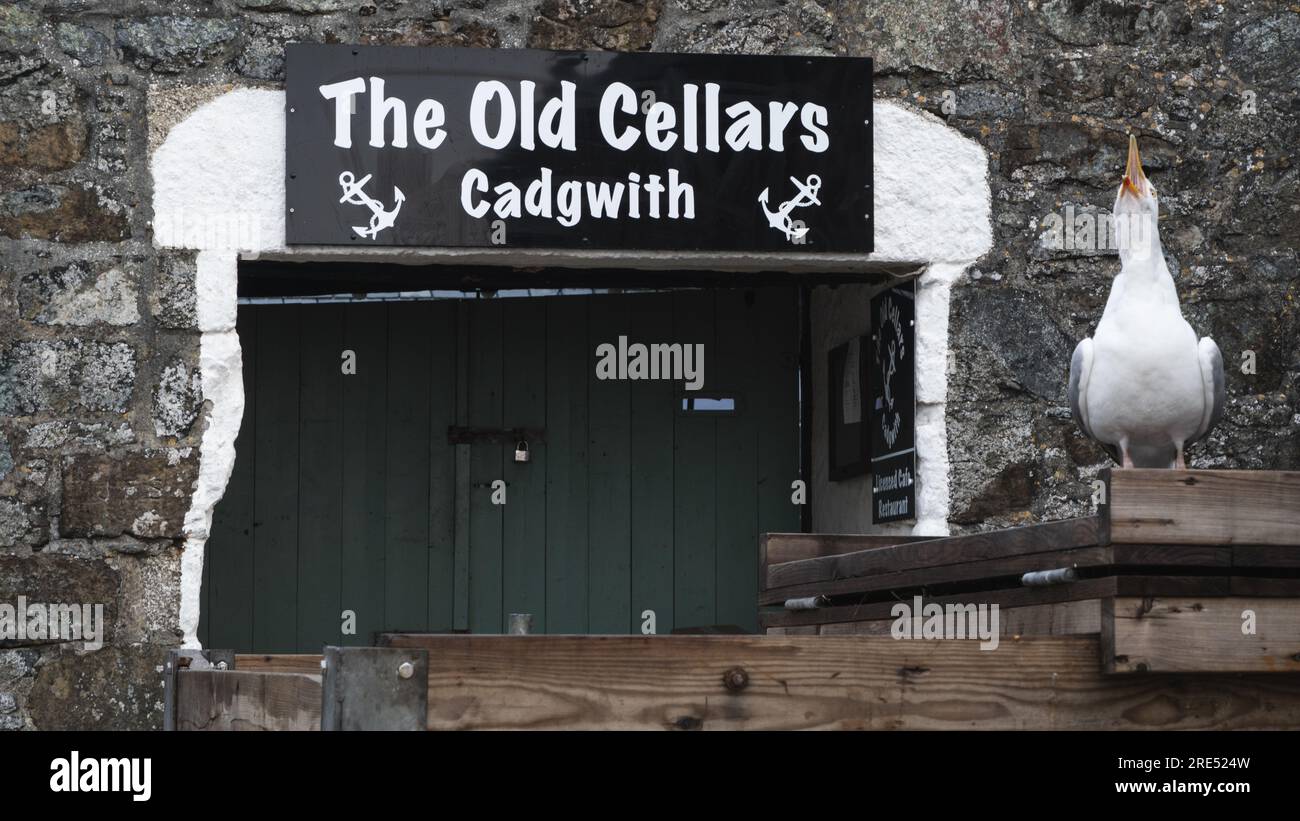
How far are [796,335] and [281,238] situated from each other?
2240 mm

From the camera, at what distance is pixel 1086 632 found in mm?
2260

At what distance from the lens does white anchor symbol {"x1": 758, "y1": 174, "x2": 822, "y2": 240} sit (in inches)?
197

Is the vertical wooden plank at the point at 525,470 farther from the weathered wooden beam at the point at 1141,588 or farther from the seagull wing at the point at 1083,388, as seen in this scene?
the weathered wooden beam at the point at 1141,588

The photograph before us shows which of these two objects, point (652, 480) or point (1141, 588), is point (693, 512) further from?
point (1141, 588)

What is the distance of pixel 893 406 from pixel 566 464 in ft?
4.54

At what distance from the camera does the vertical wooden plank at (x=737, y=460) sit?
614 cm

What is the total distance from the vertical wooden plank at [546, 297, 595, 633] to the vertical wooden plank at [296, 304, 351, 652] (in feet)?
2.53

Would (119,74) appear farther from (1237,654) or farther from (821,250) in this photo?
(1237,654)

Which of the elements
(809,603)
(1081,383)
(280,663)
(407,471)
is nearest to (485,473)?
(407,471)

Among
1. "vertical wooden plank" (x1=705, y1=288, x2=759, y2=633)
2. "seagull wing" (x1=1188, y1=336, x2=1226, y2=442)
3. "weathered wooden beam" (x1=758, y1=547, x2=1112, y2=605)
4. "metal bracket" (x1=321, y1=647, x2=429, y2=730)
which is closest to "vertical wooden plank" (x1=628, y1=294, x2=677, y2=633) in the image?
"vertical wooden plank" (x1=705, y1=288, x2=759, y2=633)

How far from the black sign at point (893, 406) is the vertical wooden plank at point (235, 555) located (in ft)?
7.38

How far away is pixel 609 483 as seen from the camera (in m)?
6.14

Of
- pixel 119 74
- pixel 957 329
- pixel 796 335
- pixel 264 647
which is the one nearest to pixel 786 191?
pixel 957 329

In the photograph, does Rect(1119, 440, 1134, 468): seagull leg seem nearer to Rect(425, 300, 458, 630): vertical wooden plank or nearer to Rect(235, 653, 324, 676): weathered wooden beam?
Rect(235, 653, 324, 676): weathered wooden beam
